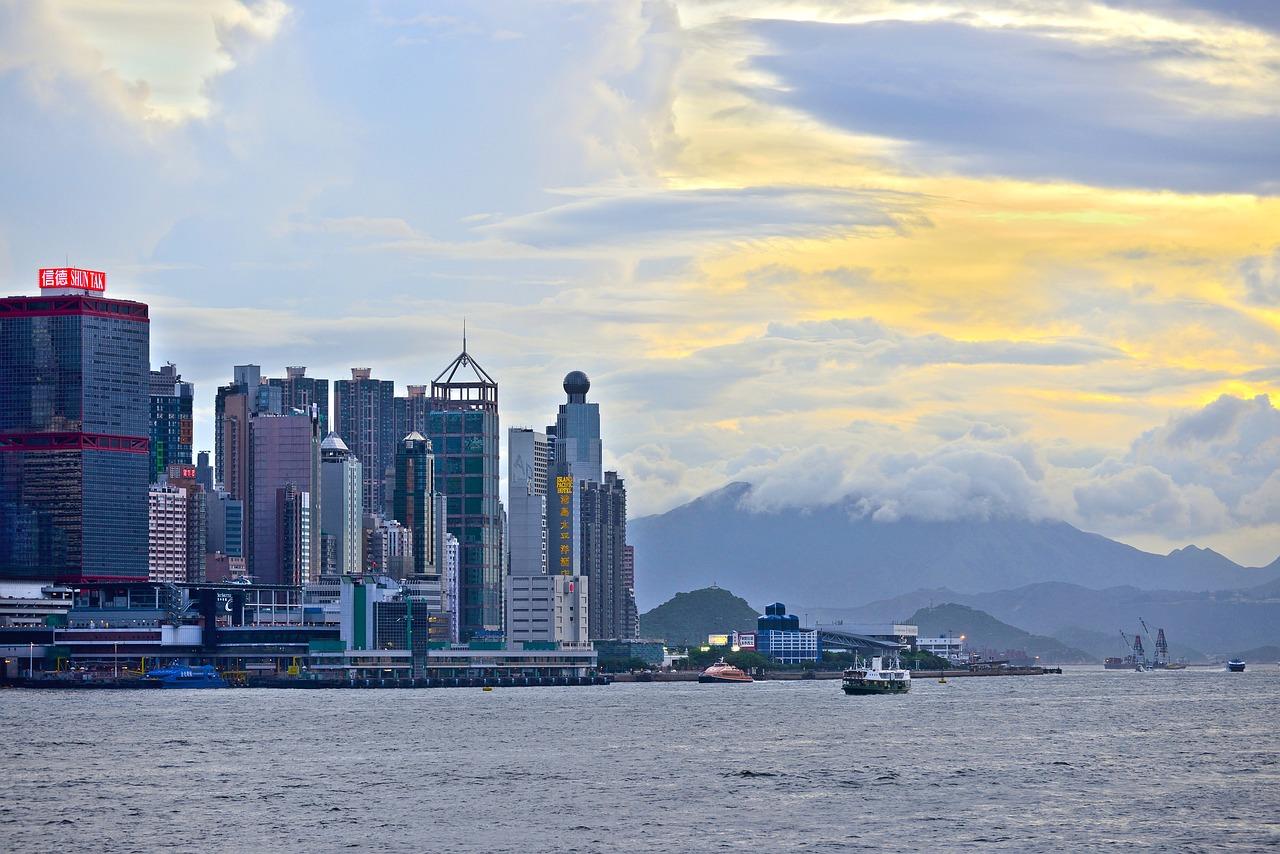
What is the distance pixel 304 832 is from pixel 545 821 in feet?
45.3

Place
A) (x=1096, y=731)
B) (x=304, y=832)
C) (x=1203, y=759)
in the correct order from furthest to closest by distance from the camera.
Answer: (x=1096, y=731), (x=1203, y=759), (x=304, y=832)

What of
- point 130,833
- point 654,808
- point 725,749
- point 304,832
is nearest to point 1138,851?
point 654,808

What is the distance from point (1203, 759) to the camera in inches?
6058

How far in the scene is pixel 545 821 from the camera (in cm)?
11250

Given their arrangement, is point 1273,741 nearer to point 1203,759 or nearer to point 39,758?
point 1203,759

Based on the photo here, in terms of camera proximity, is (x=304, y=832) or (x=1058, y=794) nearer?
(x=304, y=832)

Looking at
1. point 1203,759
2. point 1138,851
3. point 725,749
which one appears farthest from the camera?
point 725,749

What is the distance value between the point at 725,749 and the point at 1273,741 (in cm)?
5106

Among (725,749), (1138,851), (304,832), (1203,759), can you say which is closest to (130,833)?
(304,832)

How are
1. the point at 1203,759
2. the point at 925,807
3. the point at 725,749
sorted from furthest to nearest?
the point at 725,749 < the point at 1203,759 < the point at 925,807

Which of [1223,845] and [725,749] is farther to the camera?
[725,749]

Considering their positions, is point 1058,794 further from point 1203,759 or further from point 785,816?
point 1203,759

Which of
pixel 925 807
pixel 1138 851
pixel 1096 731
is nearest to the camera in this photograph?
pixel 1138 851

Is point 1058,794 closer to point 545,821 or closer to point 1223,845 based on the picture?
point 1223,845
